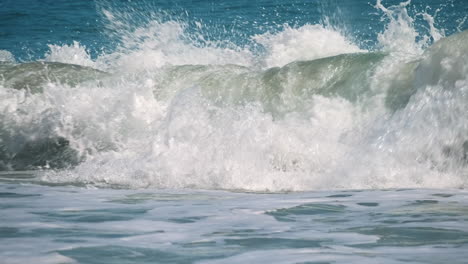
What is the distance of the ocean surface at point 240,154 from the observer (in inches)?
109

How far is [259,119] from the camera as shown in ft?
18.6

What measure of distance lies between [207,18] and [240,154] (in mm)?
14688

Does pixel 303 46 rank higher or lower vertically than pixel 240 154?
higher

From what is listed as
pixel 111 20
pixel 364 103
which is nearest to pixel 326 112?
pixel 364 103

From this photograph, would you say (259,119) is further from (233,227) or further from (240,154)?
(233,227)

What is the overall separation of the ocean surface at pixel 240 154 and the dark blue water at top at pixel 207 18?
22.0 ft

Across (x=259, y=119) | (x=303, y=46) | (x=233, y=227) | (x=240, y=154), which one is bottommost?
(x=233, y=227)

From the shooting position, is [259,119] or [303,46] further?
[303,46]

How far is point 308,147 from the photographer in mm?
5484

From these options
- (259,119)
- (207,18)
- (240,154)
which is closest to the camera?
(240,154)

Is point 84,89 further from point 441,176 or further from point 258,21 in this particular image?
point 258,21

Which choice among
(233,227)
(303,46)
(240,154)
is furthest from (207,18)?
(233,227)

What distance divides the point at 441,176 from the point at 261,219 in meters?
2.01

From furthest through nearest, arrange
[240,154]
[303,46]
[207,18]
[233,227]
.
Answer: [207,18] → [303,46] → [240,154] → [233,227]
